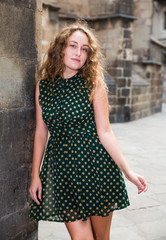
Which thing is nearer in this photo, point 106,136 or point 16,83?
point 106,136

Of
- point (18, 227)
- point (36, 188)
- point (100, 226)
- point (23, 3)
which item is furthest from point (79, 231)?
point (23, 3)

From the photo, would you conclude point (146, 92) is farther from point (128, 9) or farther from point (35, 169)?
point (35, 169)

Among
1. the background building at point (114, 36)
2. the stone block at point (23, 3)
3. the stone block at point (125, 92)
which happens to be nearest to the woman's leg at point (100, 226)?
the stone block at point (23, 3)

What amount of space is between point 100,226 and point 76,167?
0.42m

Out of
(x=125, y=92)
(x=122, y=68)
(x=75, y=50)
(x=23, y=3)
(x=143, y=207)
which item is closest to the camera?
(x=75, y=50)

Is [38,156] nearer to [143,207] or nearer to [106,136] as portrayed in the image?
[106,136]

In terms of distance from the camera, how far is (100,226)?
2078mm

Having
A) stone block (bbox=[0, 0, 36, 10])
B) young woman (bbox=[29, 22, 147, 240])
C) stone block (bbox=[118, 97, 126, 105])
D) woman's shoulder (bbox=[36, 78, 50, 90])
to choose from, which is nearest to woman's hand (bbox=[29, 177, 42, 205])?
young woman (bbox=[29, 22, 147, 240])

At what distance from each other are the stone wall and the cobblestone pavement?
690 millimetres

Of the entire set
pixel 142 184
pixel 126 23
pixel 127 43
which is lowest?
pixel 142 184

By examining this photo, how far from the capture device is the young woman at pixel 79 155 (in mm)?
1978

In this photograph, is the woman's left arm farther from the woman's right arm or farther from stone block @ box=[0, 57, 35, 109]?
stone block @ box=[0, 57, 35, 109]

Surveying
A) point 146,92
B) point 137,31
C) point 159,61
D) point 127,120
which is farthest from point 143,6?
point 127,120

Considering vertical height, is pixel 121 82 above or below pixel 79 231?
above
